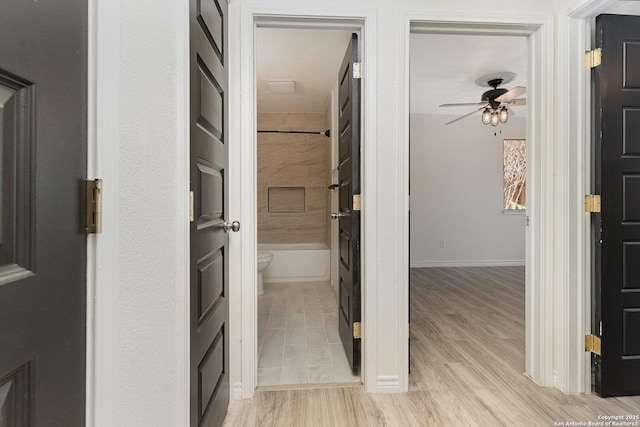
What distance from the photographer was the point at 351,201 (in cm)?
193

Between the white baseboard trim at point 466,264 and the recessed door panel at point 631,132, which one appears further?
the white baseboard trim at point 466,264

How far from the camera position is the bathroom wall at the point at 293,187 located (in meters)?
5.06

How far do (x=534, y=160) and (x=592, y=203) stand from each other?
365 mm

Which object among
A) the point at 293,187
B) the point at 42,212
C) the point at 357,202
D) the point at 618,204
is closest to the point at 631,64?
the point at 618,204

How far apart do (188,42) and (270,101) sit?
140 inches

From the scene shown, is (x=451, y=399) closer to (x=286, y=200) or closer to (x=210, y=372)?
(x=210, y=372)

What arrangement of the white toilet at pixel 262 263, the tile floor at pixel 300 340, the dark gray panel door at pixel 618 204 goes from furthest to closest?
1. the white toilet at pixel 262 263
2. the tile floor at pixel 300 340
3. the dark gray panel door at pixel 618 204

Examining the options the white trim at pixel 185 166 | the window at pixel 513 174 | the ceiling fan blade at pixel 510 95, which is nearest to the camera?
the white trim at pixel 185 166

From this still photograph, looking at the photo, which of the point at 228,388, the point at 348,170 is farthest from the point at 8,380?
the point at 348,170

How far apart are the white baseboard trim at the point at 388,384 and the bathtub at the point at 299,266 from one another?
2510 mm

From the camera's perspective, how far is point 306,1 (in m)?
1.72

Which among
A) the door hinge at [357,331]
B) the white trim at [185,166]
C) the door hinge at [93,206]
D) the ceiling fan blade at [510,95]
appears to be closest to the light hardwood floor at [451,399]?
the door hinge at [357,331]

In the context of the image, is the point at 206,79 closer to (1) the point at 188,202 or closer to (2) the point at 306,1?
(1) the point at 188,202

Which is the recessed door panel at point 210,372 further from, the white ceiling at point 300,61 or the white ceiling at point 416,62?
the white ceiling at point 416,62
